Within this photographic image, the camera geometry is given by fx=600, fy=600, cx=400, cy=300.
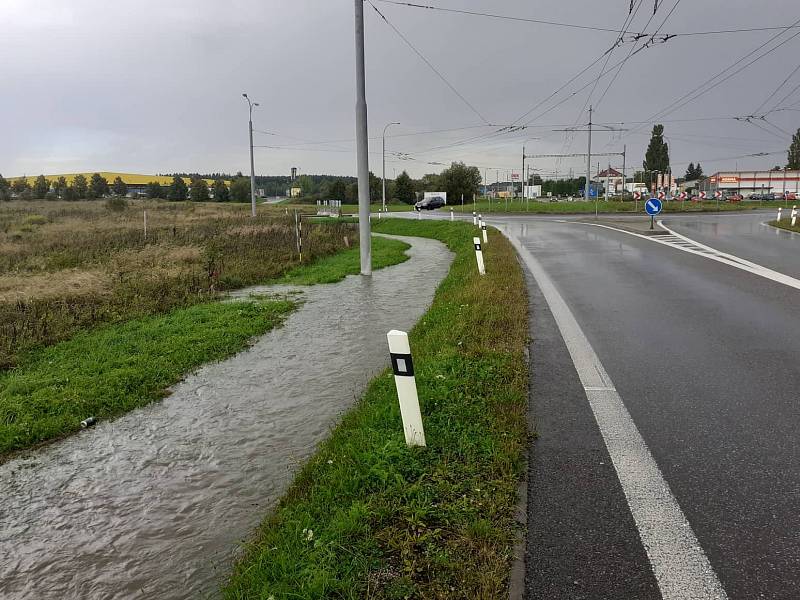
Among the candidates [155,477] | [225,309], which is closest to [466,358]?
[155,477]

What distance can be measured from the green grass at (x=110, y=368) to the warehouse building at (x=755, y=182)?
382 feet

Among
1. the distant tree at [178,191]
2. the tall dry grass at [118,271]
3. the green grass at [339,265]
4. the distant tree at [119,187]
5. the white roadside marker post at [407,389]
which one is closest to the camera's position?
the white roadside marker post at [407,389]

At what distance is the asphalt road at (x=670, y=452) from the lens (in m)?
3.02

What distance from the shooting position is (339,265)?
64.7ft

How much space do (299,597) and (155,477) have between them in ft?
8.89

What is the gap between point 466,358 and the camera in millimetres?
6570

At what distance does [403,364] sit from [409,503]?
1015mm

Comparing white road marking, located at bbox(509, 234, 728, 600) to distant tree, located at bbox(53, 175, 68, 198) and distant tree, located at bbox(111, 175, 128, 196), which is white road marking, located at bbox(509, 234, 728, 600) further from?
distant tree, located at bbox(111, 175, 128, 196)

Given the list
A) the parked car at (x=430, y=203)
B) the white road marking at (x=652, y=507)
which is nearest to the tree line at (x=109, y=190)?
the parked car at (x=430, y=203)

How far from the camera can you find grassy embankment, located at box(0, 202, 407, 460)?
251 inches

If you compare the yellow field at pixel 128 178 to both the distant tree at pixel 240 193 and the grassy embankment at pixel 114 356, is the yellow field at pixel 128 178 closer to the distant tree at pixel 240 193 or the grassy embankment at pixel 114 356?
the distant tree at pixel 240 193

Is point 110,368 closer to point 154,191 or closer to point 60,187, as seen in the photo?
point 60,187

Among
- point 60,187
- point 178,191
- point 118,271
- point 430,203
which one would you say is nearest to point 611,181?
point 430,203

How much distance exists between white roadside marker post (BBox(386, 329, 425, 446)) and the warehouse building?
11984 centimetres
